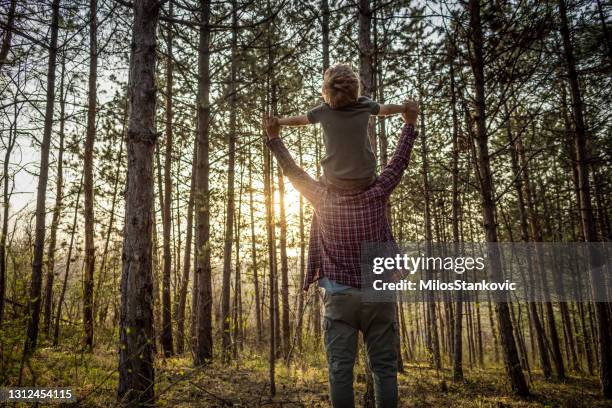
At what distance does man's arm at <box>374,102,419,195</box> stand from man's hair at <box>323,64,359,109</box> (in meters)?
0.38

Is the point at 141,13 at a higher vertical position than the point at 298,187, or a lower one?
higher

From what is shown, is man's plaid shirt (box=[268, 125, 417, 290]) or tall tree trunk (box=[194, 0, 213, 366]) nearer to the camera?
man's plaid shirt (box=[268, 125, 417, 290])

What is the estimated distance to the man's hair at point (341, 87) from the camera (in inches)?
73.2

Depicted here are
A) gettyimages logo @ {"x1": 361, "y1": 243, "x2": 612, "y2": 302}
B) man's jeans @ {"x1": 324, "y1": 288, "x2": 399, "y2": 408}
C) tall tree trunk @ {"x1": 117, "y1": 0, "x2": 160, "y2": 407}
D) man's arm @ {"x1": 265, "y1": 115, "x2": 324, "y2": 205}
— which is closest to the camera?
man's jeans @ {"x1": 324, "y1": 288, "x2": 399, "y2": 408}

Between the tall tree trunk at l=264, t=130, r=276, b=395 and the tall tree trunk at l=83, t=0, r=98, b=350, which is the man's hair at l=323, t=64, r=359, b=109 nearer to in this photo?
the tall tree trunk at l=264, t=130, r=276, b=395

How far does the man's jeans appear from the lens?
1.69m

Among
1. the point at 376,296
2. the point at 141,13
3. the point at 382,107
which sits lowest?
the point at 376,296

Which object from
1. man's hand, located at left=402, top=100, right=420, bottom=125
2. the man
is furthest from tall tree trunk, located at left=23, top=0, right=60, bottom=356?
man's hand, located at left=402, top=100, right=420, bottom=125

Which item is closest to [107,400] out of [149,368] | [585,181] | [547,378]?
[149,368]

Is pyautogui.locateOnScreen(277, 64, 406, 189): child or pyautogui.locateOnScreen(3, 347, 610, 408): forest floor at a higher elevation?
pyautogui.locateOnScreen(277, 64, 406, 189): child

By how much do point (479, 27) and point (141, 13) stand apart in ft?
17.6

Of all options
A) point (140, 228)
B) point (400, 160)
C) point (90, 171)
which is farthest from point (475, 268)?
point (90, 171)

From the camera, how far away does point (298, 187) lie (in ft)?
6.68

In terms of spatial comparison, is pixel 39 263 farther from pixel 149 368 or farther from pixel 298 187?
pixel 298 187
